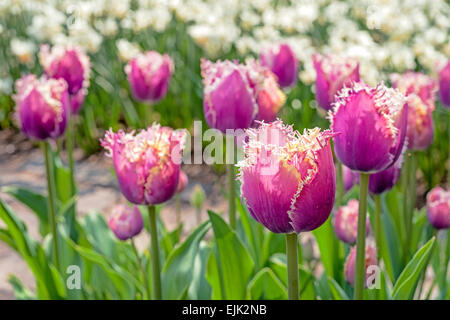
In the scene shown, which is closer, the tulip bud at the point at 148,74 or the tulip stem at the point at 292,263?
the tulip stem at the point at 292,263

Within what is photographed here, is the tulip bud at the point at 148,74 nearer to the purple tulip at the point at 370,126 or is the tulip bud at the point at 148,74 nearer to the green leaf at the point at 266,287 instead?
the green leaf at the point at 266,287

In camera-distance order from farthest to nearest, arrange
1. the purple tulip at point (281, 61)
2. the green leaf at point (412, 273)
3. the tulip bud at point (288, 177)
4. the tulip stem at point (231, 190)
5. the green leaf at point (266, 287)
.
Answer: the purple tulip at point (281, 61) < the tulip stem at point (231, 190) < the green leaf at point (266, 287) < the green leaf at point (412, 273) < the tulip bud at point (288, 177)

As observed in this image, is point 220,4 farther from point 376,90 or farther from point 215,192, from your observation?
point 376,90

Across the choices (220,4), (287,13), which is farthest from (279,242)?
(220,4)

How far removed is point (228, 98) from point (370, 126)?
37 centimetres

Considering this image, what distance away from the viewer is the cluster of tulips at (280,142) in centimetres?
74

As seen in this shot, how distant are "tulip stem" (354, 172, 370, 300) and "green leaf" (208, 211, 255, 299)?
0.29m

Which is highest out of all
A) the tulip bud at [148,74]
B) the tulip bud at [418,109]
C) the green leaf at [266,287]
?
the tulip bud at [148,74]

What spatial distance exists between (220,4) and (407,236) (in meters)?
2.57

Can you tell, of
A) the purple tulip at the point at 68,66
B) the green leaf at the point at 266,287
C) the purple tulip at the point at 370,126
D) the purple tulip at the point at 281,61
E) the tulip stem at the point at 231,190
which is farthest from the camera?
the purple tulip at the point at 281,61

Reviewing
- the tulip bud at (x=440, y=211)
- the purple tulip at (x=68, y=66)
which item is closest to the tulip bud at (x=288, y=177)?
the tulip bud at (x=440, y=211)

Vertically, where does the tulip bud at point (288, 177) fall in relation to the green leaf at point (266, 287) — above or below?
above

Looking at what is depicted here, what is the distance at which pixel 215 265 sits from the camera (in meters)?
1.28

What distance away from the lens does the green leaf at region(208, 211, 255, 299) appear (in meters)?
1.21
